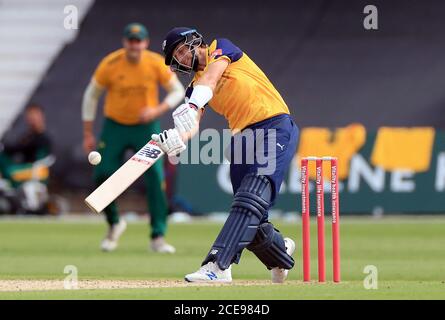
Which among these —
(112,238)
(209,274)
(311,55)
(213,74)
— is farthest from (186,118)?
(311,55)

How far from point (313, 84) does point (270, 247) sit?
9137 millimetres

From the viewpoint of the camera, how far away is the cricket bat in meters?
7.32

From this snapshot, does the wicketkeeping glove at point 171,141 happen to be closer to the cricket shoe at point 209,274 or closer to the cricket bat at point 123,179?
the cricket bat at point 123,179

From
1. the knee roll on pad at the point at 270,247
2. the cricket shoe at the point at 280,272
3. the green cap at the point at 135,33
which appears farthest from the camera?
the green cap at the point at 135,33

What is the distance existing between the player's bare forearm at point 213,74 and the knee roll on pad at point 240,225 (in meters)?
0.62

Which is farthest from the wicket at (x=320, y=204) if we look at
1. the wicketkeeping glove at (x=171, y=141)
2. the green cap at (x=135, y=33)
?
the green cap at (x=135, y=33)

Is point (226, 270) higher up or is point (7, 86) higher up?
point (7, 86)

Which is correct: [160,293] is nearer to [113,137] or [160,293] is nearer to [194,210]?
[113,137]

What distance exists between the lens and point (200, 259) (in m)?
10.5

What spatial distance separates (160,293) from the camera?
6988mm

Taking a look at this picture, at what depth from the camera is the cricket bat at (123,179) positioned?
7324 millimetres

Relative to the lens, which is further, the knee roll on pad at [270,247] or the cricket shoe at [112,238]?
the cricket shoe at [112,238]
